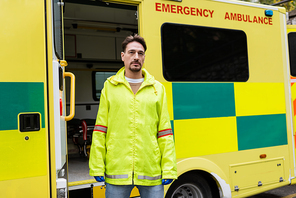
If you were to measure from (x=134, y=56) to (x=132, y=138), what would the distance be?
0.61m

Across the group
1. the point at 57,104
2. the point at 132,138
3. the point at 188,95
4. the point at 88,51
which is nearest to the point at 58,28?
the point at 57,104

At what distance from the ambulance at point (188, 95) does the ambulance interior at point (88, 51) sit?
0.91 feet

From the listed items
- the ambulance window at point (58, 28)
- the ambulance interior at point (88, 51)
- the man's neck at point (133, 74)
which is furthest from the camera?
the ambulance interior at point (88, 51)

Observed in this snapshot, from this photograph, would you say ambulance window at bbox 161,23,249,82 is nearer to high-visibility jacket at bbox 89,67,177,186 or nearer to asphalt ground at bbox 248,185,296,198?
high-visibility jacket at bbox 89,67,177,186

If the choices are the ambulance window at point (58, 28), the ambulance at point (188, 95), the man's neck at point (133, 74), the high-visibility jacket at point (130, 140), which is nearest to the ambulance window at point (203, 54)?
the ambulance at point (188, 95)

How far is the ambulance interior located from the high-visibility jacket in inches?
66.6

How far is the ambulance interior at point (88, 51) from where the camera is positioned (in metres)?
4.35

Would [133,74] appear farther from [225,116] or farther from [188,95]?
[225,116]

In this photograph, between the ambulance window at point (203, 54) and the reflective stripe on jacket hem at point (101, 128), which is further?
the ambulance window at point (203, 54)

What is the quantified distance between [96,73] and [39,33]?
4.11 m

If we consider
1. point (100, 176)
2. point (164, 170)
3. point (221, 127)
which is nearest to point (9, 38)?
point (100, 176)

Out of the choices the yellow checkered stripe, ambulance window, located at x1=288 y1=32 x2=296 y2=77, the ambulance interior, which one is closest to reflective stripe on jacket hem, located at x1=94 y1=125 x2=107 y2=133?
the yellow checkered stripe

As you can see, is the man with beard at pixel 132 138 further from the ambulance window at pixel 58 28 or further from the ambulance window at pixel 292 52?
the ambulance window at pixel 292 52

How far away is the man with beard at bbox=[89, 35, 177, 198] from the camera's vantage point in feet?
6.59
